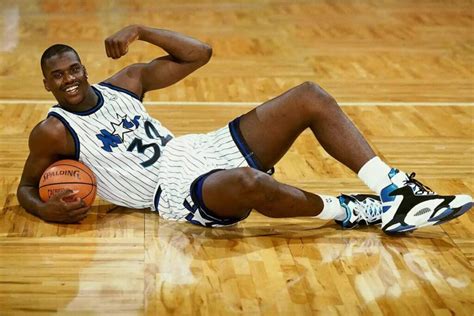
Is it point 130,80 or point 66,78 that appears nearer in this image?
point 66,78

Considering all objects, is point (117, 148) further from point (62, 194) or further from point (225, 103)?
point (225, 103)

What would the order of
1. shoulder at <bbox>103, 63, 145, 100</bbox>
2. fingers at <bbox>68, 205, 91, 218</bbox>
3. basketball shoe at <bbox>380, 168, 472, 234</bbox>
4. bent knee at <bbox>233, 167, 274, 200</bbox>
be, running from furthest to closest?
shoulder at <bbox>103, 63, 145, 100</bbox> → fingers at <bbox>68, 205, 91, 218</bbox> → basketball shoe at <bbox>380, 168, 472, 234</bbox> → bent knee at <bbox>233, 167, 274, 200</bbox>

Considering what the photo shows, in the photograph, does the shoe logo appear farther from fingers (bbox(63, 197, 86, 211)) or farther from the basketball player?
fingers (bbox(63, 197, 86, 211))

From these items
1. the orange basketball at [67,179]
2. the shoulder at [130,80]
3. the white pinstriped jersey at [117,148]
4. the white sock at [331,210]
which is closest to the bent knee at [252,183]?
the white sock at [331,210]

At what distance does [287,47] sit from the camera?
23.2 feet

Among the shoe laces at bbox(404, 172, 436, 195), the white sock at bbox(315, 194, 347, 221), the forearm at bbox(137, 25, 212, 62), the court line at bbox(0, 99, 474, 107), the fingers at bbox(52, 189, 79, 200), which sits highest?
the shoe laces at bbox(404, 172, 436, 195)

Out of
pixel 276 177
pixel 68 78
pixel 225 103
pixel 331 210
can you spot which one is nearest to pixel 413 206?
pixel 331 210

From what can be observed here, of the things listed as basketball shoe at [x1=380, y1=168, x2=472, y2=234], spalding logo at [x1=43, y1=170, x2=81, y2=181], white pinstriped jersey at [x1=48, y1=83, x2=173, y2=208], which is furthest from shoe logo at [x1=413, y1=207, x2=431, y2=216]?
spalding logo at [x1=43, y1=170, x2=81, y2=181]

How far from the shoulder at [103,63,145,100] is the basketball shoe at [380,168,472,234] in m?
1.01

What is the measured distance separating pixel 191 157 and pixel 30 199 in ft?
1.94

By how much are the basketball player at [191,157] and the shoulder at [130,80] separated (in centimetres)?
5

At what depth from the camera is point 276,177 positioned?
4.28 metres

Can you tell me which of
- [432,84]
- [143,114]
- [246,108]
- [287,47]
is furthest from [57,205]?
[287,47]

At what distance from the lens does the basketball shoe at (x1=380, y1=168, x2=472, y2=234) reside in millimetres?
3520
